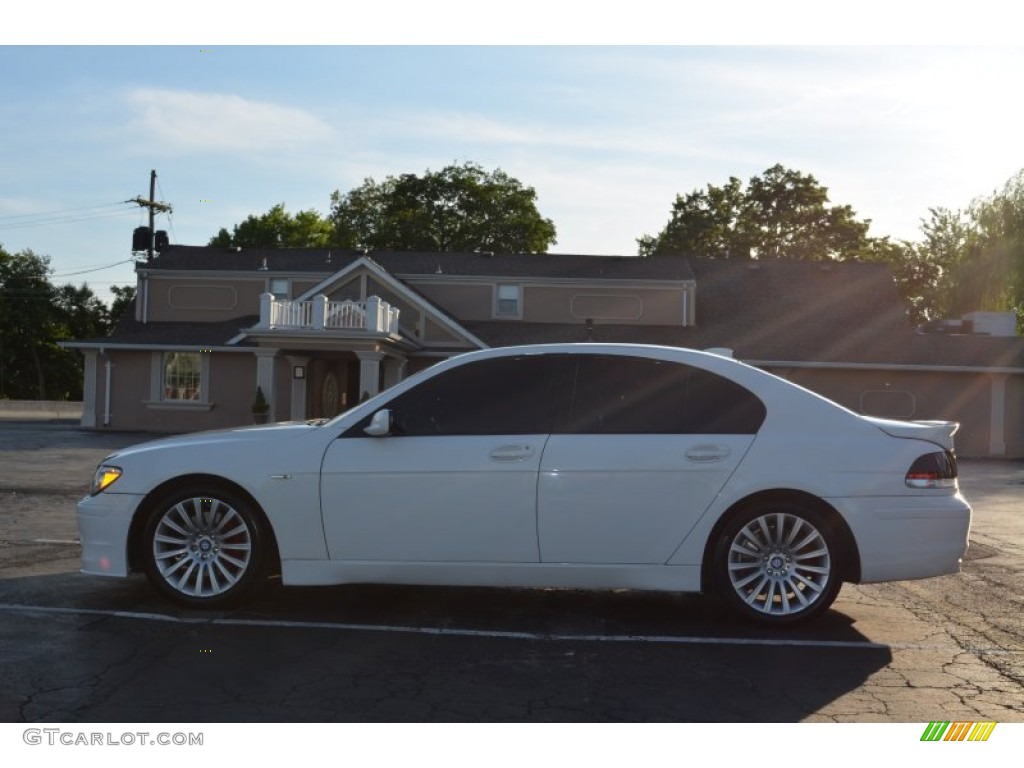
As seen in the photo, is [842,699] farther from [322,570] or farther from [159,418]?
[159,418]

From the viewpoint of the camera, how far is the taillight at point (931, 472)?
20.1 ft

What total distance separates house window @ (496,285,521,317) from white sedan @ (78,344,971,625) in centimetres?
2817

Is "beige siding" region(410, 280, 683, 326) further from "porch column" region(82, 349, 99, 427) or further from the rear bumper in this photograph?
the rear bumper

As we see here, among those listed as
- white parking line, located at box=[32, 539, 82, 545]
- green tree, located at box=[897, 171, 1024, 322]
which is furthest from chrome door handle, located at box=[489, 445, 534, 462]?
green tree, located at box=[897, 171, 1024, 322]

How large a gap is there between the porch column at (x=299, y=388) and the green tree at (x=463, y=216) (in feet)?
95.2

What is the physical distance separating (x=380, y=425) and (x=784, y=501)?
7.80 ft

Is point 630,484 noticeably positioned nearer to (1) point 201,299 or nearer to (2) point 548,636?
(2) point 548,636

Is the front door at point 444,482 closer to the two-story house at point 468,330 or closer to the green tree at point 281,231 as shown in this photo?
the two-story house at point 468,330

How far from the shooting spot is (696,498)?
608 centimetres

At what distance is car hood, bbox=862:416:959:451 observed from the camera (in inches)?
247

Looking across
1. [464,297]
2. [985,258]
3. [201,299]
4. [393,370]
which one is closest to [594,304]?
[464,297]

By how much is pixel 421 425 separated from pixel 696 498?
5.46 feet

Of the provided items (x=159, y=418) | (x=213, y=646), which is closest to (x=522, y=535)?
(x=213, y=646)

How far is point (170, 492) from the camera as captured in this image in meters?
6.38
